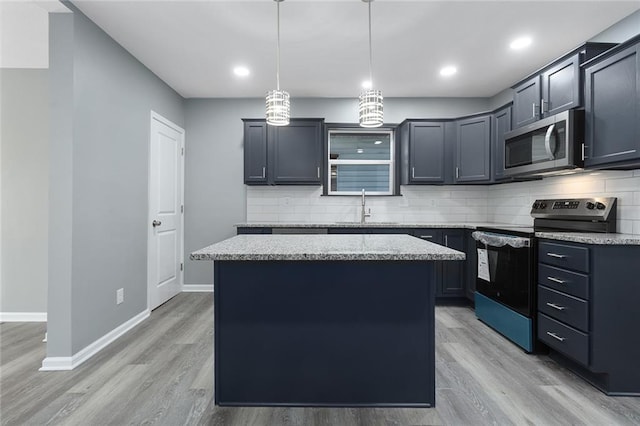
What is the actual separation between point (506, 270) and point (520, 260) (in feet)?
0.69

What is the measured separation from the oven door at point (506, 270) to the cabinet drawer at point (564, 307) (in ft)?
0.39

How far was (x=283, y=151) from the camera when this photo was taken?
417cm

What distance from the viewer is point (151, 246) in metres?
3.59

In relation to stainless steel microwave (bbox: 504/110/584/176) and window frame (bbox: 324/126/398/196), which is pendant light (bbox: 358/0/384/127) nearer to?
stainless steel microwave (bbox: 504/110/584/176)

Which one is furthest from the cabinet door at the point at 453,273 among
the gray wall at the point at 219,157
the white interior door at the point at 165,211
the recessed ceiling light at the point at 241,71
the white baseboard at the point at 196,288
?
the white interior door at the point at 165,211

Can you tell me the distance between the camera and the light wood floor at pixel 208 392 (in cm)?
178

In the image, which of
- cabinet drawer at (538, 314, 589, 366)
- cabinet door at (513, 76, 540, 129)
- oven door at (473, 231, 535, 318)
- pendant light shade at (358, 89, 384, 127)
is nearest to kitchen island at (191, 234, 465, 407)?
pendant light shade at (358, 89, 384, 127)

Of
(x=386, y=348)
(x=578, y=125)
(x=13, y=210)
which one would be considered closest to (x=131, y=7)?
(x=13, y=210)

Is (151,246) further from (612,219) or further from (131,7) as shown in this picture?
(612,219)

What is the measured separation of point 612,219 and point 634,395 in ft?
3.93

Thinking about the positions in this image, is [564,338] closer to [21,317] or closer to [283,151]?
[283,151]

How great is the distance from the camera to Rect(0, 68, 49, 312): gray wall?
3.32m

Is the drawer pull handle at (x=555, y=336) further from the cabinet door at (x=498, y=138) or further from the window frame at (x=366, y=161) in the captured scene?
the window frame at (x=366, y=161)

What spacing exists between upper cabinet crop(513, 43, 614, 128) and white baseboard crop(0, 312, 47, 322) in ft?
16.5
